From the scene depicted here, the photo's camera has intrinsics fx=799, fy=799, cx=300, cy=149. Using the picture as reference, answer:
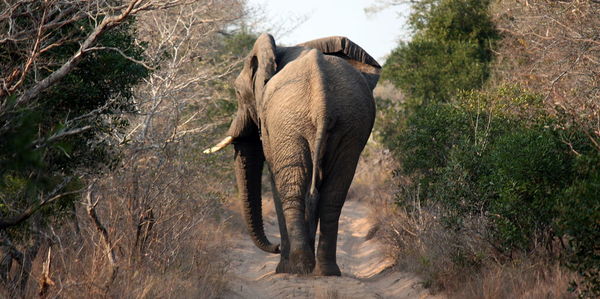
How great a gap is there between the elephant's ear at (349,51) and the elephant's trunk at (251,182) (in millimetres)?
1817

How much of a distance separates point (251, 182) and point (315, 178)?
9.18 ft

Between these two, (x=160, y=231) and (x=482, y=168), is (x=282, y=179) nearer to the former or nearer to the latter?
(x=160, y=231)

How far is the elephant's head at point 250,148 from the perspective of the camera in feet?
37.1

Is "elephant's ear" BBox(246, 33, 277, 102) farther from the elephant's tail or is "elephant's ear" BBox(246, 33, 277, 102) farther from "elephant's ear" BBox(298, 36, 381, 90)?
the elephant's tail

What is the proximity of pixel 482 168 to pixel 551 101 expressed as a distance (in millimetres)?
3368

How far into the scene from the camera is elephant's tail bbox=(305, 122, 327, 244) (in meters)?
8.96

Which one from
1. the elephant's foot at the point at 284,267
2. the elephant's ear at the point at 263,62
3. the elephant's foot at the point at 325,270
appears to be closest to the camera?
the elephant's foot at the point at 325,270

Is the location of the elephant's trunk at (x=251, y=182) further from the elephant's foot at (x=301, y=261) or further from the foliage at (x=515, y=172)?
the elephant's foot at (x=301, y=261)

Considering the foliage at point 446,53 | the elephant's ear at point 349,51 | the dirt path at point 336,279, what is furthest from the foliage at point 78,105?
the foliage at point 446,53

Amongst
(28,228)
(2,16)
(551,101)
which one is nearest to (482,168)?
(551,101)

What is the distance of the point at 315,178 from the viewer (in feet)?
29.9

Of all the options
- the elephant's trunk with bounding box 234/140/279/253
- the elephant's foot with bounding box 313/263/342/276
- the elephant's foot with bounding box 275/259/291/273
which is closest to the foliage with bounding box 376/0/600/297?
the elephant's foot with bounding box 313/263/342/276

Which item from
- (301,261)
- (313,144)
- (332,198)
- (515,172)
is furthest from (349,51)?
(515,172)

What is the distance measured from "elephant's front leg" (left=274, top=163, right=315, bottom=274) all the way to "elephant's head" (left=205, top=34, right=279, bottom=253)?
1737 mm
